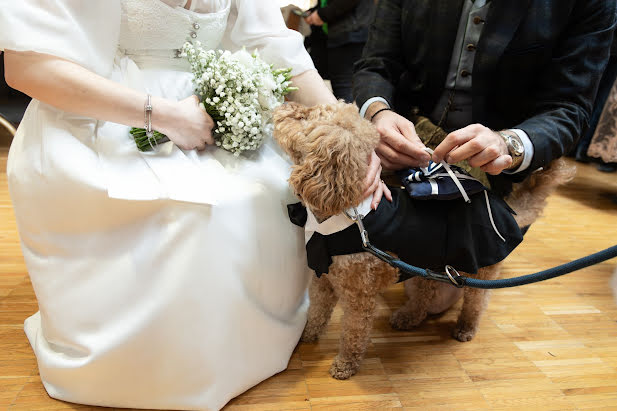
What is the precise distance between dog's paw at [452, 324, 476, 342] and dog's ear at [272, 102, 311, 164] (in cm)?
92

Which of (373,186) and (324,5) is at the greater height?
(324,5)

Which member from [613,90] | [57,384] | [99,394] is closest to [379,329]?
[99,394]

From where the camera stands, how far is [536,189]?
1452mm

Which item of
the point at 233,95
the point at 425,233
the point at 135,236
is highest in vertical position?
the point at 233,95

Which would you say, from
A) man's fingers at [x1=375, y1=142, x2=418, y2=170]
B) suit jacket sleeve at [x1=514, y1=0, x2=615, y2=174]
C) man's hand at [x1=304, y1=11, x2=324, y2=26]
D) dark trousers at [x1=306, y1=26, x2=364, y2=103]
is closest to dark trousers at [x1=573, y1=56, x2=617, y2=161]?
dark trousers at [x1=306, y1=26, x2=364, y2=103]

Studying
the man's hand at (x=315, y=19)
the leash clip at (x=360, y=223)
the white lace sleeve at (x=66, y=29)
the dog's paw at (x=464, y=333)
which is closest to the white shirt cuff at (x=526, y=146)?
the leash clip at (x=360, y=223)

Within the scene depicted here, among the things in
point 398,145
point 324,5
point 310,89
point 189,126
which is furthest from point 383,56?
point 324,5

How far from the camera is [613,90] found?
2.71 m

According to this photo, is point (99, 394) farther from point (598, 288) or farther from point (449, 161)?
point (598, 288)

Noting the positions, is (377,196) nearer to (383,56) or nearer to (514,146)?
(514,146)

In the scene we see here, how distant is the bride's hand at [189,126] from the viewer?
3.54 ft

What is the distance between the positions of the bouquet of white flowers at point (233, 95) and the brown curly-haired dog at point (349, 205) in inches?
2.7

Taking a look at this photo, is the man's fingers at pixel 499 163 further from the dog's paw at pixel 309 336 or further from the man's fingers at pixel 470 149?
the dog's paw at pixel 309 336

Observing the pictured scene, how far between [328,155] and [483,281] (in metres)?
0.47
